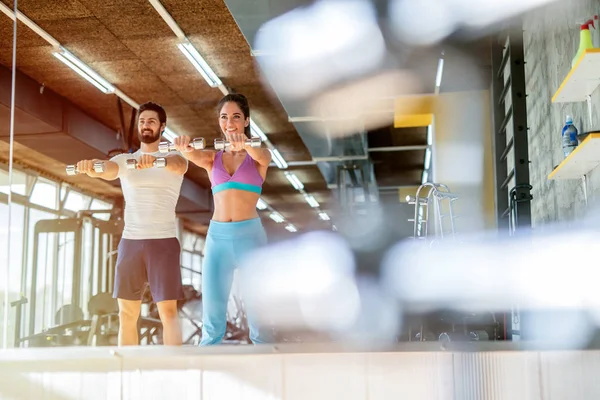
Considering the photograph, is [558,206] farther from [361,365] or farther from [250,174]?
[361,365]

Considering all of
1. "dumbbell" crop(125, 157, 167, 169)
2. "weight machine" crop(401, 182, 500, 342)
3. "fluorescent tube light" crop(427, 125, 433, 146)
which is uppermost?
"fluorescent tube light" crop(427, 125, 433, 146)

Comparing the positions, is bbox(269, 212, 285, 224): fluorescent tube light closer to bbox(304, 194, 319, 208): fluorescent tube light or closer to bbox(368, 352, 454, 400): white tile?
bbox(304, 194, 319, 208): fluorescent tube light

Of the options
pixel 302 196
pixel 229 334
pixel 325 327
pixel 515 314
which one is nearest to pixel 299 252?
pixel 302 196

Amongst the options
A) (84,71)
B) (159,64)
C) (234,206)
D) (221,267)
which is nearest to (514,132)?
(234,206)

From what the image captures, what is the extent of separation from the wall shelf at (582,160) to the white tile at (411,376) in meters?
1.36

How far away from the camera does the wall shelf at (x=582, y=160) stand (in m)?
2.86

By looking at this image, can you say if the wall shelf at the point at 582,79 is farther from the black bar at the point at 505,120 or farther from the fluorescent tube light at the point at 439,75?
the fluorescent tube light at the point at 439,75

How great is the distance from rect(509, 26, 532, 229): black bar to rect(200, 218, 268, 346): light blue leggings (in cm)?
183

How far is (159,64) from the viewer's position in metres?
6.27

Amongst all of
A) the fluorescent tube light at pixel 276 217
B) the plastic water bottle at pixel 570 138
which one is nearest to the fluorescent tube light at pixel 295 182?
the fluorescent tube light at pixel 276 217

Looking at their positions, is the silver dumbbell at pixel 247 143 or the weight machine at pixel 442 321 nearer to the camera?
the silver dumbbell at pixel 247 143

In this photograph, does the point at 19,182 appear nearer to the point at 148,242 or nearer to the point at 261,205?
the point at 261,205

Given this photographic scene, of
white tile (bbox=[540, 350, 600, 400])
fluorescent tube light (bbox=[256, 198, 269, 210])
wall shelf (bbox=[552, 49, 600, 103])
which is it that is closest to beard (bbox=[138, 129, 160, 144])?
fluorescent tube light (bbox=[256, 198, 269, 210])

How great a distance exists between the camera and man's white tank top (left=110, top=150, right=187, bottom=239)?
3.09 meters
